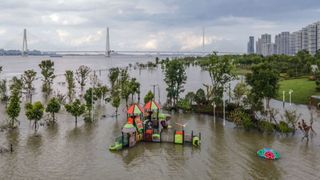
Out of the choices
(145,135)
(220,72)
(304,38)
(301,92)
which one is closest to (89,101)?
(145,135)

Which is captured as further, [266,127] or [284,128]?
[266,127]

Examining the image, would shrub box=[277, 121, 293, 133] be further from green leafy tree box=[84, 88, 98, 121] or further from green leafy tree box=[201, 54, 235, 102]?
green leafy tree box=[84, 88, 98, 121]

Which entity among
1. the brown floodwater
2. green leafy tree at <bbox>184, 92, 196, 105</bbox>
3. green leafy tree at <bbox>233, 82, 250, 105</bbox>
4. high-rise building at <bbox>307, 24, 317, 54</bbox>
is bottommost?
the brown floodwater

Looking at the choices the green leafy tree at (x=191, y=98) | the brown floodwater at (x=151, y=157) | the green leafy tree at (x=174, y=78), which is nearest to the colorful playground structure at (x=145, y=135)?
the brown floodwater at (x=151, y=157)

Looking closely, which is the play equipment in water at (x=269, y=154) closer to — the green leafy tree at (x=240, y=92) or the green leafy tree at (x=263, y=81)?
the green leafy tree at (x=263, y=81)

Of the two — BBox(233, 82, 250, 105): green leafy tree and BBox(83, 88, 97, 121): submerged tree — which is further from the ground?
BBox(233, 82, 250, 105): green leafy tree

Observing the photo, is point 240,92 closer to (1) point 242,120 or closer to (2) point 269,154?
(1) point 242,120

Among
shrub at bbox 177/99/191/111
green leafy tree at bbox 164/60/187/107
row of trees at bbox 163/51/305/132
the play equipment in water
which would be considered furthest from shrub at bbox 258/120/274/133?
green leafy tree at bbox 164/60/187/107

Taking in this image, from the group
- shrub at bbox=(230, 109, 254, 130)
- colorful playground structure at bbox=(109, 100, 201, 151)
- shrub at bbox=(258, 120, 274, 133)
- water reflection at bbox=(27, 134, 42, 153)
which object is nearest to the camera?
water reflection at bbox=(27, 134, 42, 153)
